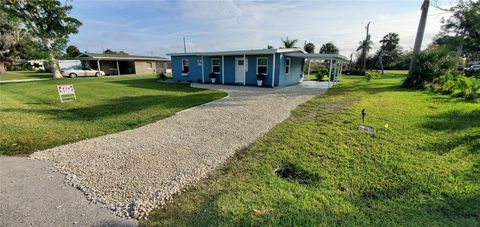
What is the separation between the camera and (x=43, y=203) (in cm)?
260

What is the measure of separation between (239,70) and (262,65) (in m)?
1.92

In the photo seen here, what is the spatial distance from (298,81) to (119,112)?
14363 mm

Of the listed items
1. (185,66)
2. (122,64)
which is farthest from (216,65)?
(122,64)

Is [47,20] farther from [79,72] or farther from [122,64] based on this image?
[122,64]

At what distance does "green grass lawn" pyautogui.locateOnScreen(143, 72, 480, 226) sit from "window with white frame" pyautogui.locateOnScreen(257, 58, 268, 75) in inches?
399

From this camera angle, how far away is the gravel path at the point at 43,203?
2.30 m

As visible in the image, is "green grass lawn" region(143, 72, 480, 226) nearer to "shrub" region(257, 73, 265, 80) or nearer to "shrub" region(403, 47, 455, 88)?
"shrub" region(403, 47, 455, 88)

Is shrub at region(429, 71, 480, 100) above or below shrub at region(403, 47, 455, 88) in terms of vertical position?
below

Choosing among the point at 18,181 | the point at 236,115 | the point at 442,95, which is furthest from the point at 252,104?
the point at 442,95

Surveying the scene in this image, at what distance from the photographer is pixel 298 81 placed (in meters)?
18.1

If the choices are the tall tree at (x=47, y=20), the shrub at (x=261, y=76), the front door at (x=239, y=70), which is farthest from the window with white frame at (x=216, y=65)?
the tall tree at (x=47, y=20)

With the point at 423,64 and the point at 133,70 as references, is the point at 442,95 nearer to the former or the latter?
the point at 423,64

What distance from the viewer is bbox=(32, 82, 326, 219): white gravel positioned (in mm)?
2789

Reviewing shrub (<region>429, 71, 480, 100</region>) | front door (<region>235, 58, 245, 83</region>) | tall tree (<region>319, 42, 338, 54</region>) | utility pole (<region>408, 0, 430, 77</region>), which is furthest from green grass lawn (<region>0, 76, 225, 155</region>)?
tall tree (<region>319, 42, 338, 54</region>)
